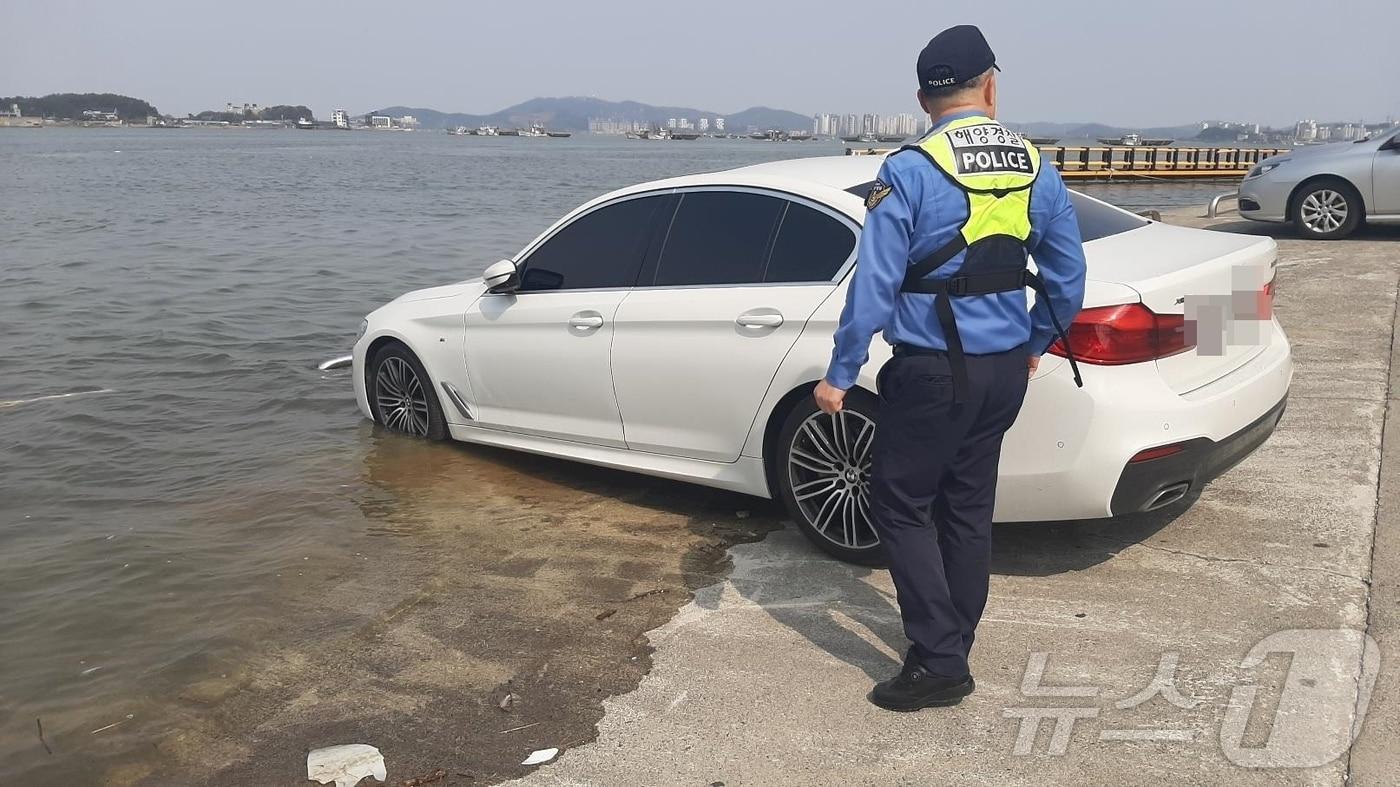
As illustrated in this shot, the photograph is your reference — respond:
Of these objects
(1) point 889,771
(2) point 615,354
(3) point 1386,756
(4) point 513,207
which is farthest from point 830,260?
(4) point 513,207

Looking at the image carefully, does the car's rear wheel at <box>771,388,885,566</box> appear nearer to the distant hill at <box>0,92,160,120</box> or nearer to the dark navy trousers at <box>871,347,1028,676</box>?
the dark navy trousers at <box>871,347,1028,676</box>

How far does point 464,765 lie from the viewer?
3.33m

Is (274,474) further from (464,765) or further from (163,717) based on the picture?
(464,765)

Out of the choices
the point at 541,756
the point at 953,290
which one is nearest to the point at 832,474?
the point at 953,290

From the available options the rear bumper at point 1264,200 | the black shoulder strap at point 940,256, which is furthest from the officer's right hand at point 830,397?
the rear bumper at point 1264,200

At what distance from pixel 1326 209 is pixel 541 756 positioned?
12631 millimetres

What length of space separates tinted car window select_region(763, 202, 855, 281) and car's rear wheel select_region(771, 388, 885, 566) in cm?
56

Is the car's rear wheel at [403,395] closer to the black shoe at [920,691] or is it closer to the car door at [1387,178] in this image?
the black shoe at [920,691]

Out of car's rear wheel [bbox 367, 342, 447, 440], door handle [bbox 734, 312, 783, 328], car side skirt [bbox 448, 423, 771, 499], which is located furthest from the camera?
car's rear wheel [bbox 367, 342, 447, 440]

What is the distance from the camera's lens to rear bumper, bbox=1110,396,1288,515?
4.04 meters

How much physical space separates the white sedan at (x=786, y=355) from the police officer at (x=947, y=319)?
2.36 ft

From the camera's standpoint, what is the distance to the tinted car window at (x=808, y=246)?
4.74 m

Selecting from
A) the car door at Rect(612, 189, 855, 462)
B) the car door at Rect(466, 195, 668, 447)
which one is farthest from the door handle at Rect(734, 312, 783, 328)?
the car door at Rect(466, 195, 668, 447)

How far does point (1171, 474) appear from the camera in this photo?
4086mm
